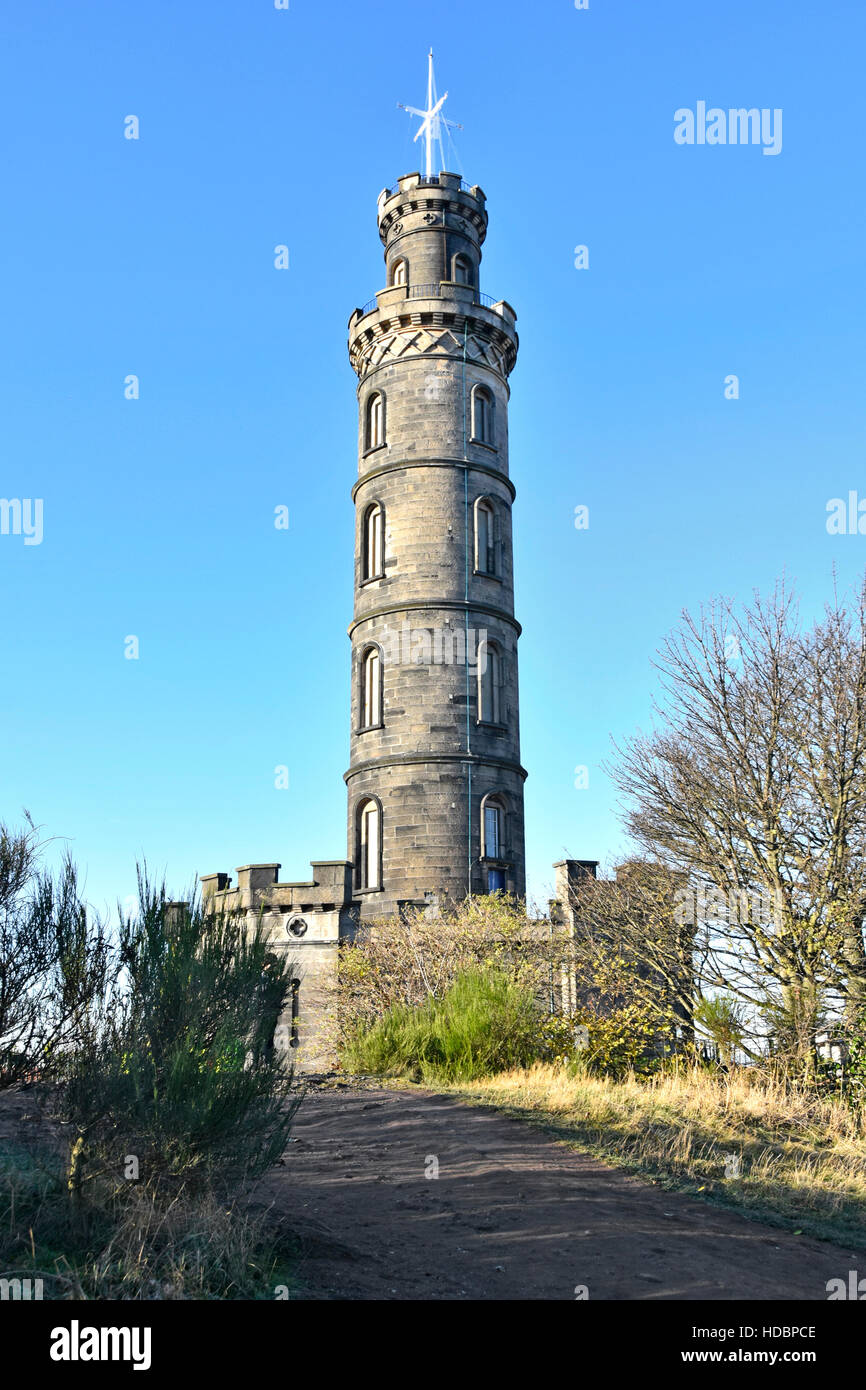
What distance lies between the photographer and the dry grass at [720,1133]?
10.2 meters

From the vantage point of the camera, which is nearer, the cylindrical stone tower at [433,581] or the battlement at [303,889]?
the battlement at [303,889]

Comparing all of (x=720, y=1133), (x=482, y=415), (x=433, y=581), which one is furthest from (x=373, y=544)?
(x=720, y=1133)

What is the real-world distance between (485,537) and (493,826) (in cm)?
716

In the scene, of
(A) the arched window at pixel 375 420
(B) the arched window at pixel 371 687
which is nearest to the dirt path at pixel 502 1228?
(B) the arched window at pixel 371 687

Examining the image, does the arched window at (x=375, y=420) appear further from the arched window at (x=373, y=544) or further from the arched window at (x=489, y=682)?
the arched window at (x=489, y=682)

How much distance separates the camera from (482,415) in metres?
28.9

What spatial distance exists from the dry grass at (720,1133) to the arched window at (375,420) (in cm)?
1833

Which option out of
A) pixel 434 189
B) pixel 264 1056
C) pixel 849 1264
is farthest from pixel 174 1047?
pixel 434 189

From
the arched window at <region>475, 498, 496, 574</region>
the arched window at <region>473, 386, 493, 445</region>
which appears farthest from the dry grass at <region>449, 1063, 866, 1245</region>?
the arched window at <region>473, 386, 493, 445</region>

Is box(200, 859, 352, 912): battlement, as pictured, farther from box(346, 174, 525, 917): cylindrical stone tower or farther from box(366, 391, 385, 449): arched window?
box(366, 391, 385, 449): arched window

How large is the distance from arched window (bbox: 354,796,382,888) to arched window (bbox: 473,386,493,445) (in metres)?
9.55

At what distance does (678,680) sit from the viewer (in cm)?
1675

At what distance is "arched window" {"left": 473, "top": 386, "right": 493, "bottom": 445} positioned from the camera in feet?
93.7
